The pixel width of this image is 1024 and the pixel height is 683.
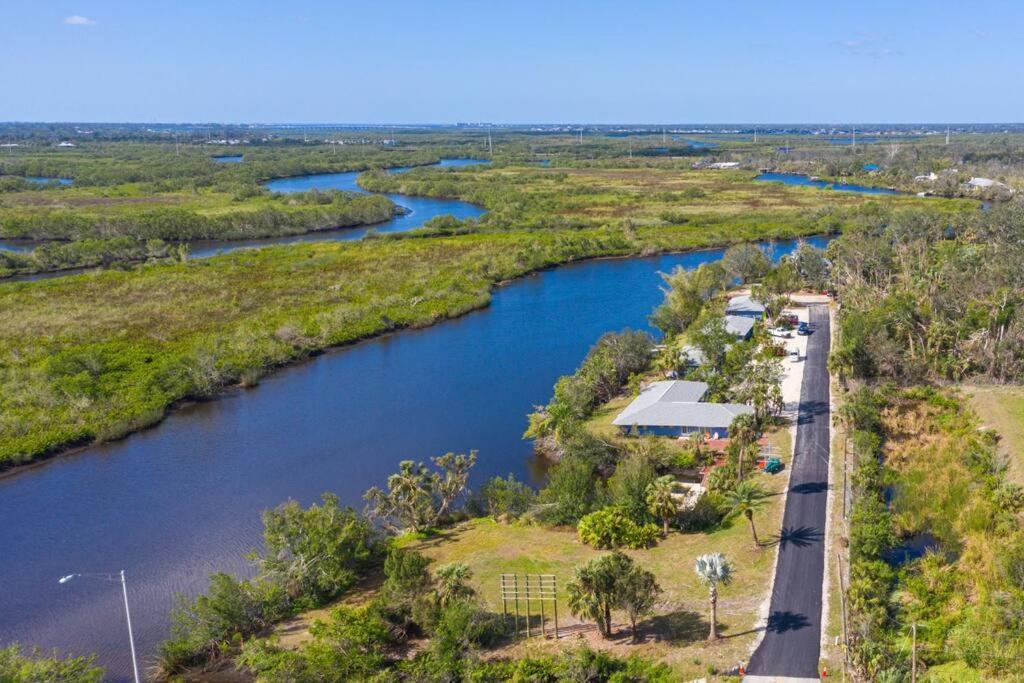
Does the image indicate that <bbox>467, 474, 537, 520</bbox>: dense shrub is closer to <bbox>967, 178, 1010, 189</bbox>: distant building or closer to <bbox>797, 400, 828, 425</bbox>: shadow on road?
<bbox>797, 400, 828, 425</bbox>: shadow on road

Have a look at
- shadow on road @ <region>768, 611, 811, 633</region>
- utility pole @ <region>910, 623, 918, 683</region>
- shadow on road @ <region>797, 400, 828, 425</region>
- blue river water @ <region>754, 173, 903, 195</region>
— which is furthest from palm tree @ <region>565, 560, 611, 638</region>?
blue river water @ <region>754, 173, 903, 195</region>

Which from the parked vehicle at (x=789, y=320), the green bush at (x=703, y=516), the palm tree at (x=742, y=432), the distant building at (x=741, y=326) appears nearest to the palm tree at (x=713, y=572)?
the green bush at (x=703, y=516)

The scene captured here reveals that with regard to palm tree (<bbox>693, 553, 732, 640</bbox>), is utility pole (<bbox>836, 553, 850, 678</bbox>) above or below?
below

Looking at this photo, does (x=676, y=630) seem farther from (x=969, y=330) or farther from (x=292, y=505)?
(x=969, y=330)

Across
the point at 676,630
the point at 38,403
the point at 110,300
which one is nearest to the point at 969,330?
the point at 676,630

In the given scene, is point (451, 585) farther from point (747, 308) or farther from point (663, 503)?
point (747, 308)

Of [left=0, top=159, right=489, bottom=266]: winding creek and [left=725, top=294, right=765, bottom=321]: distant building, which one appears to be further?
[left=0, top=159, right=489, bottom=266]: winding creek

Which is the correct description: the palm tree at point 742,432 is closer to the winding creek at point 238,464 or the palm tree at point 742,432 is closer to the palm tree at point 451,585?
the winding creek at point 238,464
